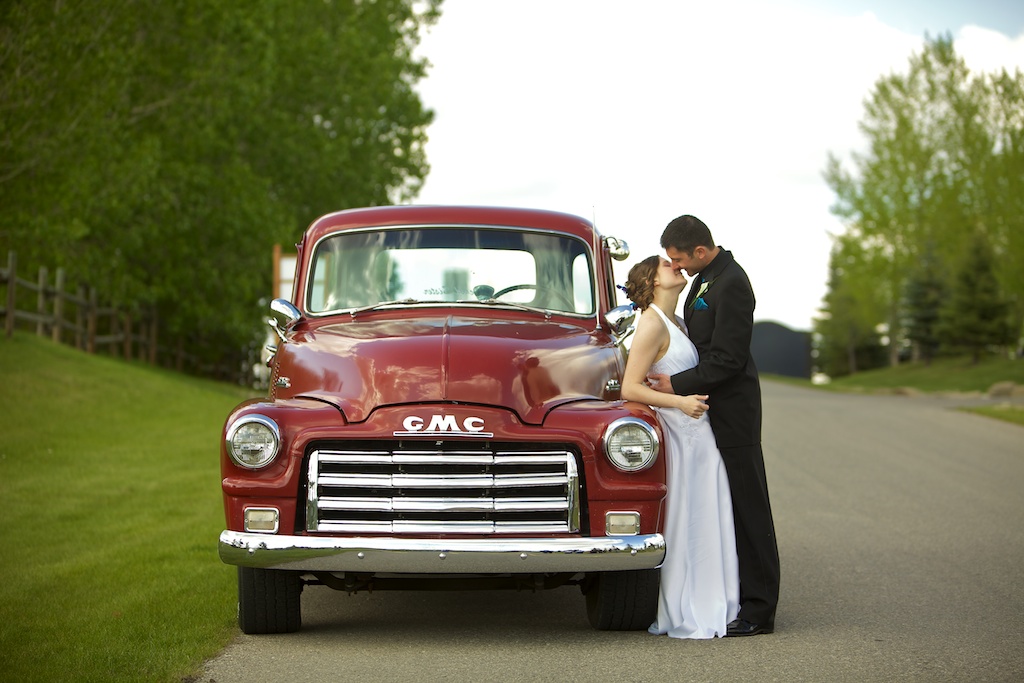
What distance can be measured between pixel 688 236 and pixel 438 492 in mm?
1910

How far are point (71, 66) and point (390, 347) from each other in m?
17.4

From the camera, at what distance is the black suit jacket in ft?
22.5

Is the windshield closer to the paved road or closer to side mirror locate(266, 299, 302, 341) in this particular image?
side mirror locate(266, 299, 302, 341)

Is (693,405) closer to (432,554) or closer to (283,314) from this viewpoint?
(432,554)

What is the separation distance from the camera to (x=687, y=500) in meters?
6.88

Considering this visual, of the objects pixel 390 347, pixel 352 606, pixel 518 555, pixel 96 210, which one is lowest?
pixel 352 606

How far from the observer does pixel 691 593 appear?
6.77m

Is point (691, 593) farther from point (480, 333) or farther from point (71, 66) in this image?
point (71, 66)

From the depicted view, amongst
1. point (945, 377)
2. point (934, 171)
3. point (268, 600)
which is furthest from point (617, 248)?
point (934, 171)

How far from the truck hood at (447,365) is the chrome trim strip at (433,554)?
0.61 m

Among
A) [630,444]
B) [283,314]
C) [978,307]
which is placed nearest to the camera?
[630,444]

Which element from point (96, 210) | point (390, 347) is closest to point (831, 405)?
point (96, 210)

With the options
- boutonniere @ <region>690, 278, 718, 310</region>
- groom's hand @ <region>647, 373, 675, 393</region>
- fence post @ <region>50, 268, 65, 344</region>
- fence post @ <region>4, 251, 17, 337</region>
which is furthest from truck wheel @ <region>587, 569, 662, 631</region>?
fence post @ <region>50, 268, 65, 344</region>

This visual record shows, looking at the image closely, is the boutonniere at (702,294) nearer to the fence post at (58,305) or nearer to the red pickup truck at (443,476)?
the red pickup truck at (443,476)
